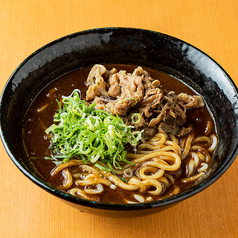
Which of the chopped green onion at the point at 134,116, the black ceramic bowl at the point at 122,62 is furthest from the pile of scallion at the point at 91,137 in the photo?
the black ceramic bowl at the point at 122,62

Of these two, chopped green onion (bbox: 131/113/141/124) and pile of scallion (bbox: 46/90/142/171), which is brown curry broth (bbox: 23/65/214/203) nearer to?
pile of scallion (bbox: 46/90/142/171)

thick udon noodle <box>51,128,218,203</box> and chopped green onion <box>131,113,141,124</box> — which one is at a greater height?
chopped green onion <box>131,113,141,124</box>

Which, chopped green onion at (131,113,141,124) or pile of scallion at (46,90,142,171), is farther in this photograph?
chopped green onion at (131,113,141,124)

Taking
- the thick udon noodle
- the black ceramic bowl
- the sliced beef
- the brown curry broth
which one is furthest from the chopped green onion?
the black ceramic bowl

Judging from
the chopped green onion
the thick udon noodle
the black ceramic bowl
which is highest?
the black ceramic bowl

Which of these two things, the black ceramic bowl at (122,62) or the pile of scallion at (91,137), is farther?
the black ceramic bowl at (122,62)

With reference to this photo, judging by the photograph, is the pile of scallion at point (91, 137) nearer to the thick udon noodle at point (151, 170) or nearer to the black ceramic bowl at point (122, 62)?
the thick udon noodle at point (151, 170)

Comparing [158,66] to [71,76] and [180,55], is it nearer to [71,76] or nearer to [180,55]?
[180,55]
